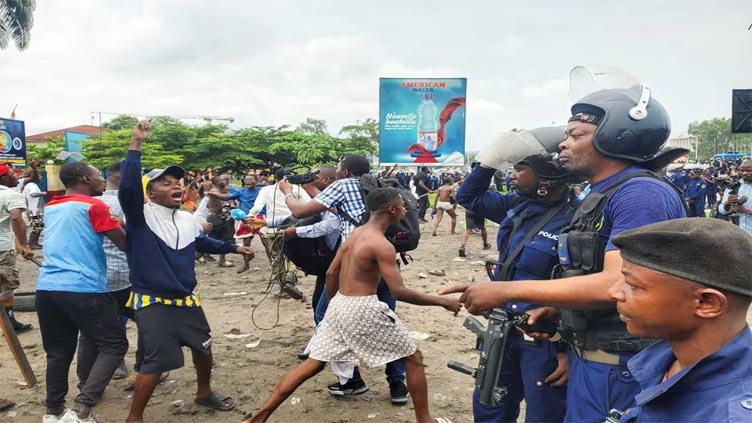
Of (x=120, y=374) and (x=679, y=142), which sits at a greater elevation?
(x=679, y=142)

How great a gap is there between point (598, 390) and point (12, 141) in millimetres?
23117

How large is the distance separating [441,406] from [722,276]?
3.00m

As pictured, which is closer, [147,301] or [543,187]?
[543,187]

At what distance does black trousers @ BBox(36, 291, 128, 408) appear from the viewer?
135 inches

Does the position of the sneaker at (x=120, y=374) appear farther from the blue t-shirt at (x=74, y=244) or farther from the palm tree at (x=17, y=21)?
the palm tree at (x=17, y=21)

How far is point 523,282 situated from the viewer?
1792 millimetres

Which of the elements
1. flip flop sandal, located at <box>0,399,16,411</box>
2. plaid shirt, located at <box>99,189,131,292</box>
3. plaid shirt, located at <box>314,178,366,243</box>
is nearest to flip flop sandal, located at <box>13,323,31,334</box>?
flip flop sandal, located at <box>0,399,16,411</box>

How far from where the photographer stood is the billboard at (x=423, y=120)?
604 inches

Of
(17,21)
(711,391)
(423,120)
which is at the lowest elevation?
(711,391)

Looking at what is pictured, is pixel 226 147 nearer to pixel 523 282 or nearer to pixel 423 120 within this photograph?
pixel 423 120

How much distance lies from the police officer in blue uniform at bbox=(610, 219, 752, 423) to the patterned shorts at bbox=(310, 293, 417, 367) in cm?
213

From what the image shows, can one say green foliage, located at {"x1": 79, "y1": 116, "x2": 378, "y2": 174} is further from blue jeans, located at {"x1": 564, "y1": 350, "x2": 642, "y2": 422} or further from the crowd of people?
blue jeans, located at {"x1": 564, "y1": 350, "x2": 642, "y2": 422}

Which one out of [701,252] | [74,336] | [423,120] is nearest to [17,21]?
[423,120]

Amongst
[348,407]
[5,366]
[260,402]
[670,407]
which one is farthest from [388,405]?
[5,366]
